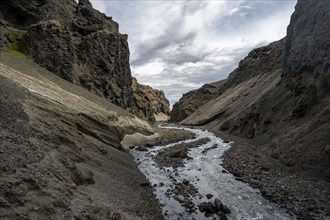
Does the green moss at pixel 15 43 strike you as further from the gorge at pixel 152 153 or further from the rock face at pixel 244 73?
the rock face at pixel 244 73

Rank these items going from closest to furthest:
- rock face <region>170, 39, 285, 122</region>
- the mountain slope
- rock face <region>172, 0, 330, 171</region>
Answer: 1. the mountain slope
2. rock face <region>172, 0, 330, 171</region>
3. rock face <region>170, 39, 285, 122</region>

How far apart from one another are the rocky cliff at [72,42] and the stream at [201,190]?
40.2 metres

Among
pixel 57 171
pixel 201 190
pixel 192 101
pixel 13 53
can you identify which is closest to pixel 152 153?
pixel 201 190

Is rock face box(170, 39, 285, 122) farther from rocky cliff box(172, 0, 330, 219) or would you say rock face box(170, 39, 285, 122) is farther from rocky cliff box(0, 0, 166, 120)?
rocky cliff box(0, 0, 166, 120)

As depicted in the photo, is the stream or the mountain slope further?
the stream

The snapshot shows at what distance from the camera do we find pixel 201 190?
28344 mm

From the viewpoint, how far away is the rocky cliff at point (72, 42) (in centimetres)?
7056

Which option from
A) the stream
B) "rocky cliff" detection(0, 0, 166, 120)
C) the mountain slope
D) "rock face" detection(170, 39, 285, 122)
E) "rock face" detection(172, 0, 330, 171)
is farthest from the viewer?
"rock face" detection(170, 39, 285, 122)

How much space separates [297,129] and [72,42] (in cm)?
5686

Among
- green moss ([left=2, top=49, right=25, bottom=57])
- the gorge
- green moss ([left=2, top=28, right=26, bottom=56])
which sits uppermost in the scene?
green moss ([left=2, top=28, right=26, bottom=56])

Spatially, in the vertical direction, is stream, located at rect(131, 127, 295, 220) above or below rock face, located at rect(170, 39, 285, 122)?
below

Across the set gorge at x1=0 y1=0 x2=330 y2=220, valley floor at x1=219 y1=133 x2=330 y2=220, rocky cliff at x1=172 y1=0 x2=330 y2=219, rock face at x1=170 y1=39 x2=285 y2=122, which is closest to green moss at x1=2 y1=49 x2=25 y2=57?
gorge at x1=0 y1=0 x2=330 y2=220

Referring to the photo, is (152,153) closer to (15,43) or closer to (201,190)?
(201,190)

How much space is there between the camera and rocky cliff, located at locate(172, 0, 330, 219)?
27.1 meters
